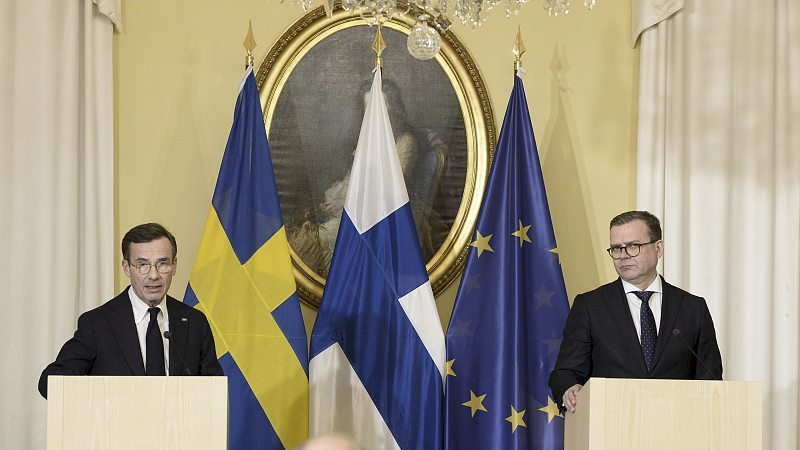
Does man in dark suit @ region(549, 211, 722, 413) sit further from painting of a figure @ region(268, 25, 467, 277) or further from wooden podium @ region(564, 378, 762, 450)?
painting of a figure @ region(268, 25, 467, 277)

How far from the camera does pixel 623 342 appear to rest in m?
4.82

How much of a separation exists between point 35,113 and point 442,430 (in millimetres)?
2762

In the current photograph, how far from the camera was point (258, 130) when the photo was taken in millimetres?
6277

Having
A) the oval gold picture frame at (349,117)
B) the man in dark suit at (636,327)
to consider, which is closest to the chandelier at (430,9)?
the man in dark suit at (636,327)

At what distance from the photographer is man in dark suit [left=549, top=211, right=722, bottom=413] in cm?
478

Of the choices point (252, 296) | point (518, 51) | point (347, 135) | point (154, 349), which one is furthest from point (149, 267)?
point (518, 51)

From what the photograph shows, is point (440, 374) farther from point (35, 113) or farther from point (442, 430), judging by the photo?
point (35, 113)

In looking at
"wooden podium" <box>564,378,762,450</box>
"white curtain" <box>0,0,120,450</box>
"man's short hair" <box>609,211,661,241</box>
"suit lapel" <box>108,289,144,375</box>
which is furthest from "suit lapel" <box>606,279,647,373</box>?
"white curtain" <box>0,0,120,450</box>

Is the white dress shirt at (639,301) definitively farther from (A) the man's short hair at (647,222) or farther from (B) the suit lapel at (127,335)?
(B) the suit lapel at (127,335)

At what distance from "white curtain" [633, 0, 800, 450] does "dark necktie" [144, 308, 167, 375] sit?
303 centimetres

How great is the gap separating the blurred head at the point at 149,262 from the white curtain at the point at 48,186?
152 centimetres

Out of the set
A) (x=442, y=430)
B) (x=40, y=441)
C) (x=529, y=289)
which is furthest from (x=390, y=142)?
(x=40, y=441)

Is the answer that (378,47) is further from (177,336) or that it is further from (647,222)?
(177,336)

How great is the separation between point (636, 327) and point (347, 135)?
2.39 m
